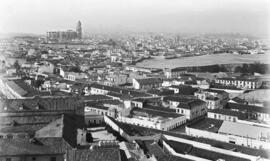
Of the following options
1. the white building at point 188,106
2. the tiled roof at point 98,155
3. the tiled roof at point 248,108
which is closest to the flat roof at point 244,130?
the white building at point 188,106

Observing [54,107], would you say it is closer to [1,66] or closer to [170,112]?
[170,112]

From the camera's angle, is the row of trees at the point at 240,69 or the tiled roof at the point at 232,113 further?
the row of trees at the point at 240,69

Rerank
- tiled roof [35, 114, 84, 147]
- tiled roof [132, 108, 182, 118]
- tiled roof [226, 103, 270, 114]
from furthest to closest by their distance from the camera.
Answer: tiled roof [226, 103, 270, 114], tiled roof [132, 108, 182, 118], tiled roof [35, 114, 84, 147]

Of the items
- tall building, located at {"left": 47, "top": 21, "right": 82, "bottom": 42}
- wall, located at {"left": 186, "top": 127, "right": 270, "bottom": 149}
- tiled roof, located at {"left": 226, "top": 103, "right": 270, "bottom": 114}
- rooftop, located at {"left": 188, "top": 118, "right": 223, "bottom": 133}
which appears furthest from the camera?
tall building, located at {"left": 47, "top": 21, "right": 82, "bottom": 42}

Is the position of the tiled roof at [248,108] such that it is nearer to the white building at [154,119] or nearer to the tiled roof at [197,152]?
the white building at [154,119]

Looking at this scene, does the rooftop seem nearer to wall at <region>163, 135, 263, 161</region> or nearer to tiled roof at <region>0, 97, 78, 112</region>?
wall at <region>163, 135, 263, 161</region>

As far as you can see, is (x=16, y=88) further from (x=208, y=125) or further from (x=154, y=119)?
(x=208, y=125)

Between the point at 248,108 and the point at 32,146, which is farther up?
the point at 32,146

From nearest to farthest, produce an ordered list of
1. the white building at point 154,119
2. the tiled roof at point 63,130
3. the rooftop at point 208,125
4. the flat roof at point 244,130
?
the tiled roof at point 63,130 < the flat roof at point 244,130 < the rooftop at point 208,125 < the white building at point 154,119

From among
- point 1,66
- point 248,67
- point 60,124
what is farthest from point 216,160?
point 248,67

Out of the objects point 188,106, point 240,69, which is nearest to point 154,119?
point 188,106

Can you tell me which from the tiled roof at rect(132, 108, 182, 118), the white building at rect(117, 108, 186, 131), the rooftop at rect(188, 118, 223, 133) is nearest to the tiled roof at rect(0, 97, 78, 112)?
the white building at rect(117, 108, 186, 131)
